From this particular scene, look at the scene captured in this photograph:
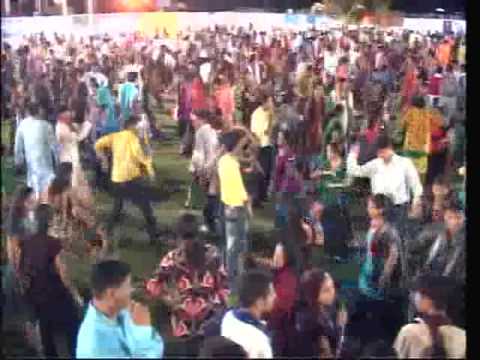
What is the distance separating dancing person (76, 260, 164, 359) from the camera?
182cm

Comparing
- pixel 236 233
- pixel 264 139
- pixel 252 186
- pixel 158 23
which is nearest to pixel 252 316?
pixel 236 233

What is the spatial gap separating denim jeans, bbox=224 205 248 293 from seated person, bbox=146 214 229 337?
4 centimetres

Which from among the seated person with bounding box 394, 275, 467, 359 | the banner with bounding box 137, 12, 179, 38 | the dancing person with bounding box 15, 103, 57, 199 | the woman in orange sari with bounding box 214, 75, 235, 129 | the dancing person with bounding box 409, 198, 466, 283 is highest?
the banner with bounding box 137, 12, 179, 38

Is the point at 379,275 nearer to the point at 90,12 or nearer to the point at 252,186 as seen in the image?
the point at 252,186

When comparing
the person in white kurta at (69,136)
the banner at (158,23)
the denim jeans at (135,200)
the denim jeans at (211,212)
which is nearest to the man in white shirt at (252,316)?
the denim jeans at (211,212)

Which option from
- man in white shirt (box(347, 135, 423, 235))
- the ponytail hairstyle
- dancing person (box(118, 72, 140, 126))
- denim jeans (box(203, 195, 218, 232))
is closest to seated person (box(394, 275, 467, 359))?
the ponytail hairstyle

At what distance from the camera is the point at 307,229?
1.90 meters

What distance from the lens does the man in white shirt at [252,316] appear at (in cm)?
185

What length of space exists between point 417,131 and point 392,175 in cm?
12

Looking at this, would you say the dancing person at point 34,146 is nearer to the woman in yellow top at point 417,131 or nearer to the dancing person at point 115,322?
the dancing person at point 115,322

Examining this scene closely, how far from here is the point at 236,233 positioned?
188 centimetres

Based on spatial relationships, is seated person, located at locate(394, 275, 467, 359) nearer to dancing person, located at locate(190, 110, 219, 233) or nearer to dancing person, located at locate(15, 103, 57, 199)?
dancing person, located at locate(190, 110, 219, 233)

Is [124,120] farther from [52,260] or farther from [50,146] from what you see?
[52,260]

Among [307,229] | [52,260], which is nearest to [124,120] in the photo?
[52,260]
